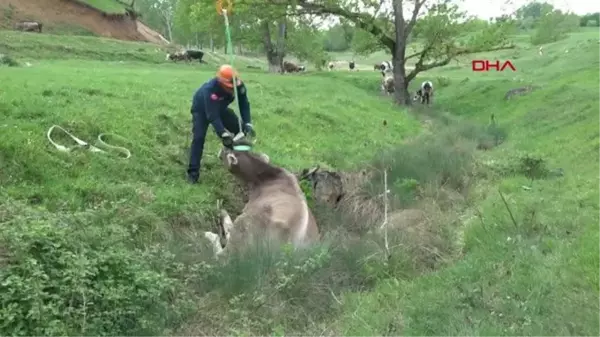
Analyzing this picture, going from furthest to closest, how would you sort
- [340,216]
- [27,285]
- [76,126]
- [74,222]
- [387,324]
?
[76,126], [340,216], [74,222], [387,324], [27,285]

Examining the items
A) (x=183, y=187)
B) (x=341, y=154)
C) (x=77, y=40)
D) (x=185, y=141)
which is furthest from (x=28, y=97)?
(x=77, y=40)

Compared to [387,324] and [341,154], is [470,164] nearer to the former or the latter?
[341,154]

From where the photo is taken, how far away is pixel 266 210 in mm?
8250

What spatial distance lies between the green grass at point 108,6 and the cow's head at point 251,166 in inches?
1664

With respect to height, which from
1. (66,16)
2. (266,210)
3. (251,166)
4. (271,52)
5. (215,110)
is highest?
(66,16)

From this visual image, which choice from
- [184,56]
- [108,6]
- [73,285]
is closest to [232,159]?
[73,285]

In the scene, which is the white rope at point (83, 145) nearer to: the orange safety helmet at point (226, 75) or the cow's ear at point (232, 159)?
the cow's ear at point (232, 159)

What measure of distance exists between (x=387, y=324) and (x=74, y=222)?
2955 millimetres

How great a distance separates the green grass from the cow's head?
139ft

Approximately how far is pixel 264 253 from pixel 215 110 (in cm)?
347

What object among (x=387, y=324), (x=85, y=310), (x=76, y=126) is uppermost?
(x=76, y=126)

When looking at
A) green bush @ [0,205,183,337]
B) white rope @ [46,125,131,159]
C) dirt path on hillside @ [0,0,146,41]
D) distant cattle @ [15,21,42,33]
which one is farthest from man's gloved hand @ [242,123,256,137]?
dirt path on hillside @ [0,0,146,41]

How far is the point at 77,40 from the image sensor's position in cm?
3534

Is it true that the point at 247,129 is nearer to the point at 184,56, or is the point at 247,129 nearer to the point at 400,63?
the point at 400,63
